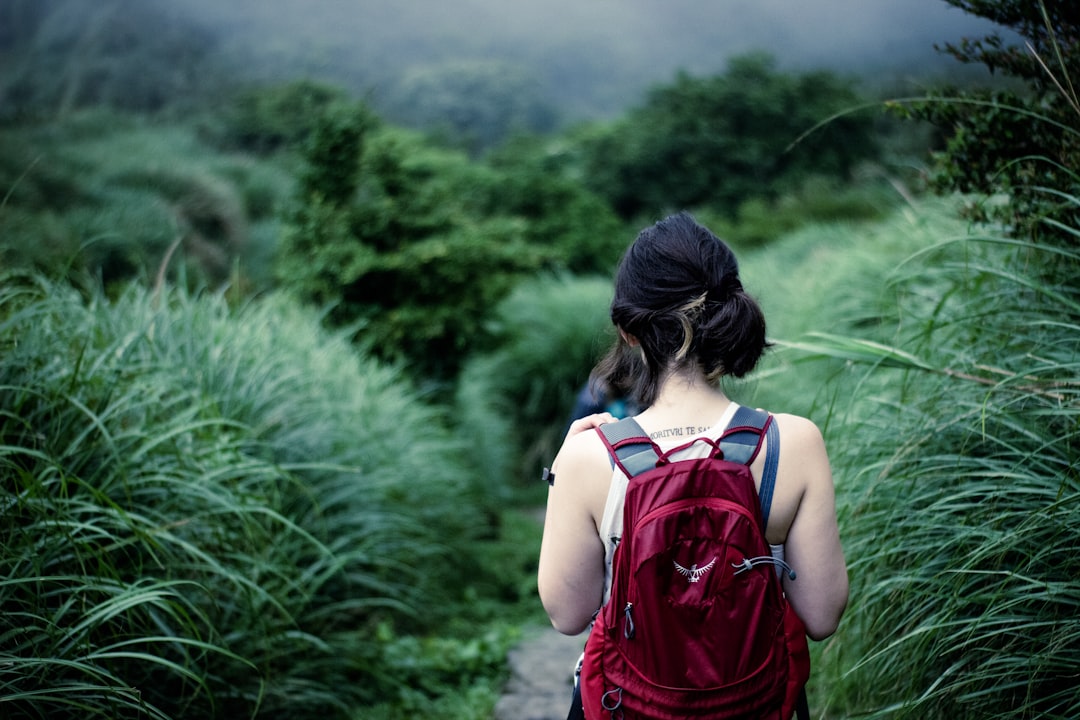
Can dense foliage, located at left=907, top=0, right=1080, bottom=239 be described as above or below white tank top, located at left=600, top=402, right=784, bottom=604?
above

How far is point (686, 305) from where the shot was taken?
1.67m

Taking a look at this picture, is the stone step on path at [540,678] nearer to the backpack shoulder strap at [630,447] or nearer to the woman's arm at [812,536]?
the woman's arm at [812,536]

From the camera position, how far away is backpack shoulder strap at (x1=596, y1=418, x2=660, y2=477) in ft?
5.16

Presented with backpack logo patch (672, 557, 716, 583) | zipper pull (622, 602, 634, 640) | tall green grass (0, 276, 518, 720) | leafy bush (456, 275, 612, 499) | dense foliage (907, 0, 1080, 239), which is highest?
dense foliage (907, 0, 1080, 239)

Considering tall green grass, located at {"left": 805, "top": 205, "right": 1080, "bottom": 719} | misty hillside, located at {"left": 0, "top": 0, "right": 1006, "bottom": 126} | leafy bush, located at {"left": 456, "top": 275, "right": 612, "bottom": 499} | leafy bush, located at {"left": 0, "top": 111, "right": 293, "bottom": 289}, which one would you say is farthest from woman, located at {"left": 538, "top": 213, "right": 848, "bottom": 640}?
misty hillside, located at {"left": 0, "top": 0, "right": 1006, "bottom": 126}

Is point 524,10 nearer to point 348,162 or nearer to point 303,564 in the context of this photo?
point 348,162

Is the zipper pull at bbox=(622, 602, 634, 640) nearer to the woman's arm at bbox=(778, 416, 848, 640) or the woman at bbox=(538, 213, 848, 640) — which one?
the woman at bbox=(538, 213, 848, 640)

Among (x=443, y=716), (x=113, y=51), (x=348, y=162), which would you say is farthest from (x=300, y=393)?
(x=113, y=51)

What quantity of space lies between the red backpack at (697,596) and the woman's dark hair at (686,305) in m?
0.25

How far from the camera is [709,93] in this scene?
19547mm

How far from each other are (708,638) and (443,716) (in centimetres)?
247

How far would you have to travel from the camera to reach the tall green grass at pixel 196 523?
7.48 ft

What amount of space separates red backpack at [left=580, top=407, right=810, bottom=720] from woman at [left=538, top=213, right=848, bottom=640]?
0.34ft

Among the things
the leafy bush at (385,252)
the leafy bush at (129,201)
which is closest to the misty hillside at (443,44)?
the leafy bush at (129,201)
